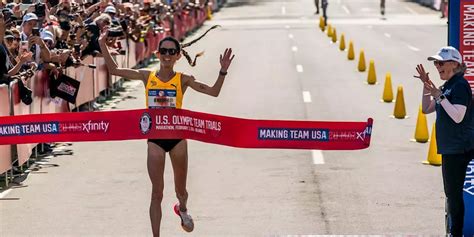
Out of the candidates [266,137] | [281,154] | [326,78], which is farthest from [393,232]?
[326,78]

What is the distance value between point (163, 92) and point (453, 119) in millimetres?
2658

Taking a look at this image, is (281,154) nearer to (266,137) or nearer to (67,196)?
(67,196)

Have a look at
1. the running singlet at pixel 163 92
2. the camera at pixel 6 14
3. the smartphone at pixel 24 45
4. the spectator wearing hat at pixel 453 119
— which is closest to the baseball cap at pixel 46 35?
the camera at pixel 6 14

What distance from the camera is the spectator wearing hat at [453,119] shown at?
10055mm

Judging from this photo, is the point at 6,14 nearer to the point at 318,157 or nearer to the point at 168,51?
the point at 318,157

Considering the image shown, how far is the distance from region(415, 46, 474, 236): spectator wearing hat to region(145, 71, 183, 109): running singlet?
221cm

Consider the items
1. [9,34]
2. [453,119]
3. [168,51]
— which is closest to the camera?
[453,119]

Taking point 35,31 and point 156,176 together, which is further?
point 35,31

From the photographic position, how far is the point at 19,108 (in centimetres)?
1592

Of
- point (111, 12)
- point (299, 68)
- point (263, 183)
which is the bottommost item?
point (299, 68)

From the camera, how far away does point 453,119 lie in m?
10.0

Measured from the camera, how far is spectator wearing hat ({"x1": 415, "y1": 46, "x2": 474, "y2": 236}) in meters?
10.1

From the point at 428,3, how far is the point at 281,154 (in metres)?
69.7

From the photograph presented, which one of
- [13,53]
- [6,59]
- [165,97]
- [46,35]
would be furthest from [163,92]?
[46,35]
